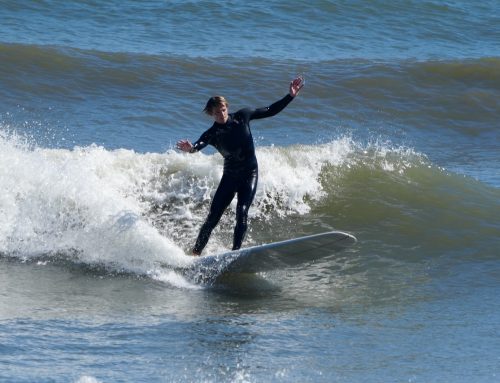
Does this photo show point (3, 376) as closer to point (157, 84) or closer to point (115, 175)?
point (115, 175)

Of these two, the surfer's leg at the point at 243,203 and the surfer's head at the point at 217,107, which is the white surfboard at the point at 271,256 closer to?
the surfer's leg at the point at 243,203

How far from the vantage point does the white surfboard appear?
8547mm

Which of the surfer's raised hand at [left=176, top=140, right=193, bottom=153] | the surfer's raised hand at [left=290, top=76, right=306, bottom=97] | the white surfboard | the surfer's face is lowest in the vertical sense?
the white surfboard

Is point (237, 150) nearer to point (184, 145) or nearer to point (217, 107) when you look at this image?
point (217, 107)

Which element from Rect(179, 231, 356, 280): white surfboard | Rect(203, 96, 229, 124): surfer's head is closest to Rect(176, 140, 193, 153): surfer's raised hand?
Rect(203, 96, 229, 124): surfer's head

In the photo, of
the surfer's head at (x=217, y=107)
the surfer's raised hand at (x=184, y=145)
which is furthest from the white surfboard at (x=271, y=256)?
the surfer's head at (x=217, y=107)

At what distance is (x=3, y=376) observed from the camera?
589 cm

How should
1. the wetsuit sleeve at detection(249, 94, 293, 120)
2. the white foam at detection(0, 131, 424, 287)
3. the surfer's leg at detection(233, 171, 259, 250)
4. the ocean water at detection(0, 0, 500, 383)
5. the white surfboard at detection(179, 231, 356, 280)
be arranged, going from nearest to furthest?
the ocean water at detection(0, 0, 500, 383), the white surfboard at detection(179, 231, 356, 280), the wetsuit sleeve at detection(249, 94, 293, 120), the surfer's leg at detection(233, 171, 259, 250), the white foam at detection(0, 131, 424, 287)

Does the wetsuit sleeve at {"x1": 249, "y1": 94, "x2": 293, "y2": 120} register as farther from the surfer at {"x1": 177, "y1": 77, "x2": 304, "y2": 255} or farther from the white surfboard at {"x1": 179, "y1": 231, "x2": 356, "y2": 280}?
the white surfboard at {"x1": 179, "y1": 231, "x2": 356, "y2": 280}

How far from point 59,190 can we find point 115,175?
1.16 metres

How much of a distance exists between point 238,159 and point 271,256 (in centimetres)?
97

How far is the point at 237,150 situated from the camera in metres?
8.73

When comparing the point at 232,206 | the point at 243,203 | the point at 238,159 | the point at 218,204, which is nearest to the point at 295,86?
the point at 238,159

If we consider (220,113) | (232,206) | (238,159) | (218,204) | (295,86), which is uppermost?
(295,86)
